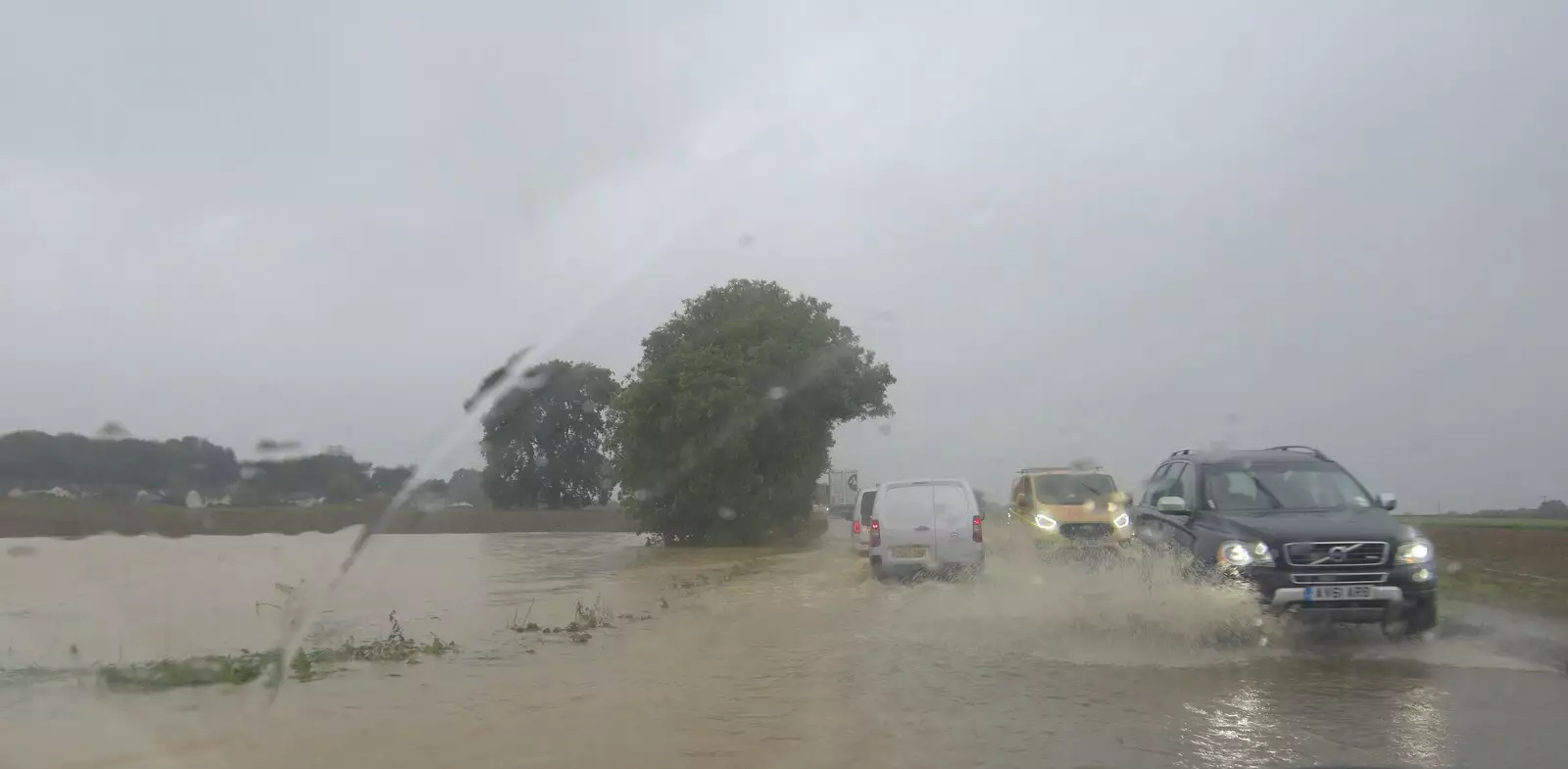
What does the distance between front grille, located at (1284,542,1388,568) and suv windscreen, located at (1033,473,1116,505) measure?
8.68 meters

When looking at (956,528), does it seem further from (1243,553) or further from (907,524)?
(1243,553)

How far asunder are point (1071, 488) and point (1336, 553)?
9.07 metres

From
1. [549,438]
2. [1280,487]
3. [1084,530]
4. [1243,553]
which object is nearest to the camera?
[1243,553]

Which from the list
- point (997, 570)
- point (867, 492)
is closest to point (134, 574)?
point (997, 570)

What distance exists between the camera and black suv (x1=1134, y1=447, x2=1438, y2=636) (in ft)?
27.7

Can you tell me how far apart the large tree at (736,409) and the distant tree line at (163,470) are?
2050cm

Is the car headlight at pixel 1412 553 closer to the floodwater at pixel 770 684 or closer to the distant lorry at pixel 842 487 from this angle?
the floodwater at pixel 770 684

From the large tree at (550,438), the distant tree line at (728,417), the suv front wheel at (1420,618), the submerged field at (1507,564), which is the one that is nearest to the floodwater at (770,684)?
the suv front wheel at (1420,618)

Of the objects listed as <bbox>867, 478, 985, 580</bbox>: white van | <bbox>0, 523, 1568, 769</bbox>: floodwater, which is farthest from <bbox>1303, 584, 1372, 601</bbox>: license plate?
<bbox>867, 478, 985, 580</bbox>: white van

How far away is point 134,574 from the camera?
1027 centimetres

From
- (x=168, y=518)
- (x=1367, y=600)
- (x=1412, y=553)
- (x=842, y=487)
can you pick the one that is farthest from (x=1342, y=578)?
(x=842, y=487)

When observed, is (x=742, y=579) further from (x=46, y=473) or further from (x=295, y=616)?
(x=46, y=473)

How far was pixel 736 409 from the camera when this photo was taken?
29438 millimetres

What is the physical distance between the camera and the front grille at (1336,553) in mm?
8469
